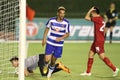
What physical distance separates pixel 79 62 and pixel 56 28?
440 cm

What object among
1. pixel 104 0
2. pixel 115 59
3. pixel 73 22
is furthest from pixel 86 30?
pixel 115 59

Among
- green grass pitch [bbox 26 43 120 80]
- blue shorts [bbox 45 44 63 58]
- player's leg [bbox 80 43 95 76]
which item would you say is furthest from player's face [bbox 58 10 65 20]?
green grass pitch [bbox 26 43 120 80]

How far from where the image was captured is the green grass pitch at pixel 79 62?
520 inches

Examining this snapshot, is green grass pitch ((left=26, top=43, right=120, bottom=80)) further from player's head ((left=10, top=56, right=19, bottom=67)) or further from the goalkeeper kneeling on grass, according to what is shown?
player's head ((left=10, top=56, right=19, bottom=67))

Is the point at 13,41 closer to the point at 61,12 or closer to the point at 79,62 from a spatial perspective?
the point at 61,12

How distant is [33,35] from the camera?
82.7 ft

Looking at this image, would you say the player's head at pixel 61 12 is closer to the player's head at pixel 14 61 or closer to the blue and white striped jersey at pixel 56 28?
the blue and white striped jersey at pixel 56 28

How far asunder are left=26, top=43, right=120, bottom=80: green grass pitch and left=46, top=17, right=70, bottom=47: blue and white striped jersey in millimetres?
1026

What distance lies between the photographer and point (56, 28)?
12602mm

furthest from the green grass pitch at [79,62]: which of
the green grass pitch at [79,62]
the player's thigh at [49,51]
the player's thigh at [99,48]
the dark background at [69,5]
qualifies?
the dark background at [69,5]

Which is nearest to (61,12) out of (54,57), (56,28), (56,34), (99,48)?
(56,28)

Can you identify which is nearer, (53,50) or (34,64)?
(53,50)

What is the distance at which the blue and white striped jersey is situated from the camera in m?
12.6

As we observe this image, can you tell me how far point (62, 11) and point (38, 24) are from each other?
12946 millimetres
